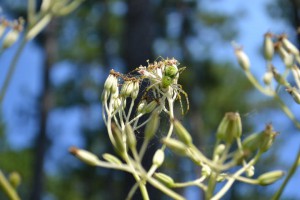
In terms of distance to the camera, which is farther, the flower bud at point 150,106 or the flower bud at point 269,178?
the flower bud at point 150,106

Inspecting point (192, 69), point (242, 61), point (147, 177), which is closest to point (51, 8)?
point (242, 61)

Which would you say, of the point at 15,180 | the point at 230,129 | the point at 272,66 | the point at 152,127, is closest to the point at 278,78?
the point at 272,66

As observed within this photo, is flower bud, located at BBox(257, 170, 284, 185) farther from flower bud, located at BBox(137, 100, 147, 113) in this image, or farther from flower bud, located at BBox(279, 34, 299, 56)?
flower bud, located at BBox(137, 100, 147, 113)

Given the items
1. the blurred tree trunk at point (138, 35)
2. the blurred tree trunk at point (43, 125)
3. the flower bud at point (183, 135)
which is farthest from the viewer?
the blurred tree trunk at point (43, 125)

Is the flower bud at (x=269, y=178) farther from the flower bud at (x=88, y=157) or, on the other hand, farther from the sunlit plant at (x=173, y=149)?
the flower bud at (x=88, y=157)

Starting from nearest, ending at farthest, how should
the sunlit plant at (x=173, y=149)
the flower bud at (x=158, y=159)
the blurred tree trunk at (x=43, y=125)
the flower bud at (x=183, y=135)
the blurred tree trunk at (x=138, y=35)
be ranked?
the sunlit plant at (x=173, y=149) < the flower bud at (x=183, y=135) < the flower bud at (x=158, y=159) < the blurred tree trunk at (x=138, y=35) < the blurred tree trunk at (x=43, y=125)

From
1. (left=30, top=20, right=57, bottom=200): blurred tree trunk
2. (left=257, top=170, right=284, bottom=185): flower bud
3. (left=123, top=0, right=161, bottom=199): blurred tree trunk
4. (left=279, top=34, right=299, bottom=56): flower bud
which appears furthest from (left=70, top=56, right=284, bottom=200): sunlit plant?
(left=30, top=20, right=57, bottom=200): blurred tree trunk

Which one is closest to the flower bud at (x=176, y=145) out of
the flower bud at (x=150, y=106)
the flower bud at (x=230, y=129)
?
the flower bud at (x=230, y=129)
